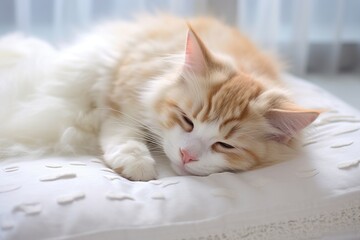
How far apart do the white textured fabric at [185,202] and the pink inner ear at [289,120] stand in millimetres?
83

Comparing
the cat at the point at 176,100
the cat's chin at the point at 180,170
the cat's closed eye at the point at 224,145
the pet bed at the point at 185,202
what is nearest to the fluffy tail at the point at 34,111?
the cat at the point at 176,100

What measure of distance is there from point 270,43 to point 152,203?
141 centimetres

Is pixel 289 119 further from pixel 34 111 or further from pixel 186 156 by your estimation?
pixel 34 111

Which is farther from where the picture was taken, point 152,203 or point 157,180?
point 157,180

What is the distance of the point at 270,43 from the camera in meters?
2.26

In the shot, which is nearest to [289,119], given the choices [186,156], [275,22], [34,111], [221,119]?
[221,119]

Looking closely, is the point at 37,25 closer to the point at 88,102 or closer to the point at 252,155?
the point at 88,102

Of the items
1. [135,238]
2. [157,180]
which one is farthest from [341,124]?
[135,238]

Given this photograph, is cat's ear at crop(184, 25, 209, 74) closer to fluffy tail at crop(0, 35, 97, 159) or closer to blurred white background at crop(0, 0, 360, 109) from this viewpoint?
fluffy tail at crop(0, 35, 97, 159)

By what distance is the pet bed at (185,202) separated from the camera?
984mm

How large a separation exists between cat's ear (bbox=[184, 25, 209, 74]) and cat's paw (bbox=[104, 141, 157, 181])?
0.82ft

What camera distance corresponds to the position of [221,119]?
1158 mm

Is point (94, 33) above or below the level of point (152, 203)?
above

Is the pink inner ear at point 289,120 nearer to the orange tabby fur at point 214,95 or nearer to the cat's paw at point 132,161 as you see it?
the orange tabby fur at point 214,95
